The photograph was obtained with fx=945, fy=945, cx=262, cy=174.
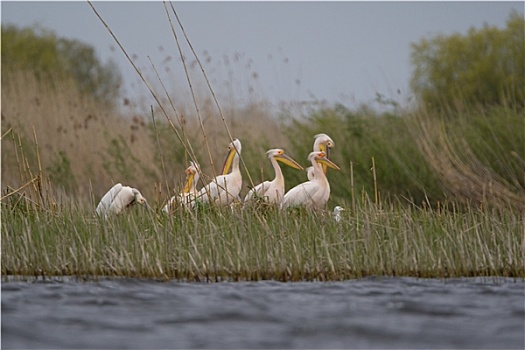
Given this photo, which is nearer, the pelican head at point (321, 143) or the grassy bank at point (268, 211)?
the grassy bank at point (268, 211)

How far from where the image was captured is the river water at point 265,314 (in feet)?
14.7

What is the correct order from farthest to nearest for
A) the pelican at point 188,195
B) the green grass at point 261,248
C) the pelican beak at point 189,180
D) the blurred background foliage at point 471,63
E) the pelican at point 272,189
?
1. the blurred background foliage at point 471,63
2. the pelican beak at point 189,180
3. the pelican at point 272,189
4. the pelican at point 188,195
5. the green grass at point 261,248

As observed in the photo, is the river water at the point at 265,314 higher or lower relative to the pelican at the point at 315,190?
lower

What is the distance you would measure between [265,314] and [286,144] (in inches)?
311

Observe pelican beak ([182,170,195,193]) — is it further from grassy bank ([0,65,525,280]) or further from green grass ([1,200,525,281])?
green grass ([1,200,525,281])

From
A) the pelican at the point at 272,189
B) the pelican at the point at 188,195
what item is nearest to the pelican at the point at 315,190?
the pelican at the point at 272,189

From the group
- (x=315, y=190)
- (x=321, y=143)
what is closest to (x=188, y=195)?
(x=315, y=190)

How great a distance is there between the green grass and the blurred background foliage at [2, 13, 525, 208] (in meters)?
0.91

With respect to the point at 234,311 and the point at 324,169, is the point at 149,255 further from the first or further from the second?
the point at 324,169

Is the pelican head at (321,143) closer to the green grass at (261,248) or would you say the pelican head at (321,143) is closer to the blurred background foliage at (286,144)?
the blurred background foliage at (286,144)

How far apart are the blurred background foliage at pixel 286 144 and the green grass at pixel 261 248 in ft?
3.00

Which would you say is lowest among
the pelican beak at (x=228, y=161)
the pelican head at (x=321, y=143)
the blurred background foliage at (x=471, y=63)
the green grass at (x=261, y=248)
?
the green grass at (x=261, y=248)

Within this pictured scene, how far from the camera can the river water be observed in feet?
14.7

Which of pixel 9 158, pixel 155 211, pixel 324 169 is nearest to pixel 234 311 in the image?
pixel 155 211
